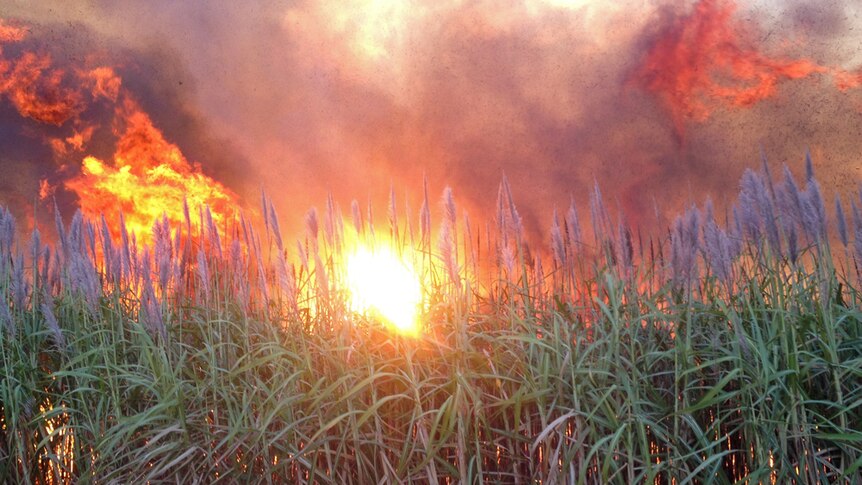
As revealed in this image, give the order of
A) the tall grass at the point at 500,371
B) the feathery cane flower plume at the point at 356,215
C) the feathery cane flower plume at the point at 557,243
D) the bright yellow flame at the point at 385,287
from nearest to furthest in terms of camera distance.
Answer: the tall grass at the point at 500,371, the bright yellow flame at the point at 385,287, the feathery cane flower plume at the point at 557,243, the feathery cane flower plume at the point at 356,215

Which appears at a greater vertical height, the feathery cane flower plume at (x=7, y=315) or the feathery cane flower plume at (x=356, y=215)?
the feathery cane flower plume at (x=356, y=215)

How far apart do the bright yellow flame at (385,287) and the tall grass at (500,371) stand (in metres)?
0.05

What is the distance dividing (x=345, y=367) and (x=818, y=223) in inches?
58.1

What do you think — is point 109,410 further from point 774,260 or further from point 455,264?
point 774,260

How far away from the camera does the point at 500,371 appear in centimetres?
214

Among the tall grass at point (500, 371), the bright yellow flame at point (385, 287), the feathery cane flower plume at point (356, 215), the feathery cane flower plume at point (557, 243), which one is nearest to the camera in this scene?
the tall grass at point (500, 371)

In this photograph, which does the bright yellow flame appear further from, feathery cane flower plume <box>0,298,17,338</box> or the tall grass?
feathery cane flower plume <box>0,298,17,338</box>

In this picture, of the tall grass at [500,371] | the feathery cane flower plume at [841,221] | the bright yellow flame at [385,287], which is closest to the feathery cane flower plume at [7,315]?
the tall grass at [500,371]

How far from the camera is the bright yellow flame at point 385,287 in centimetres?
231

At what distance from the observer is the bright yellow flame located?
7.57 feet

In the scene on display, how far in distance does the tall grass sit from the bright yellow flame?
0.05 m

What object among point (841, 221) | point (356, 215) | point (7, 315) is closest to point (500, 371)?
point (356, 215)

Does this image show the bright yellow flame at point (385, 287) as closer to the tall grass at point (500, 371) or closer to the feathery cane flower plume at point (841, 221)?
the tall grass at point (500, 371)

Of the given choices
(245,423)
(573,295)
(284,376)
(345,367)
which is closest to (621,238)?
(573,295)
